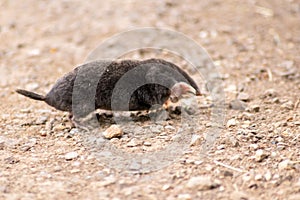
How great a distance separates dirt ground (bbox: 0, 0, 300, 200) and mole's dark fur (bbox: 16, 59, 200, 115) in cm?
22

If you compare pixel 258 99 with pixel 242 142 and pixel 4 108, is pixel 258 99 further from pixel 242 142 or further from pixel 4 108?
pixel 4 108

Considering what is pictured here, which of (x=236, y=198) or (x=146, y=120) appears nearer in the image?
(x=236, y=198)

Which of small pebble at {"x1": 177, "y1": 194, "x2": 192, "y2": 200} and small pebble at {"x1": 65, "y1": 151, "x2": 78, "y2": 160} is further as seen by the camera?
small pebble at {"x1": 65, "y1": 151, "x2": 78, "y2": 160}

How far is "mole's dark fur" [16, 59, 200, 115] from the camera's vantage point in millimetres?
3918

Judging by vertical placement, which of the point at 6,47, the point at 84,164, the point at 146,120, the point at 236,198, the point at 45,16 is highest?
the point at 45,16

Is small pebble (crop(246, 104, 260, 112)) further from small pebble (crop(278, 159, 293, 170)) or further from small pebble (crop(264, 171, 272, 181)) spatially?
small pebble (crop(264, 171, 272, 181))

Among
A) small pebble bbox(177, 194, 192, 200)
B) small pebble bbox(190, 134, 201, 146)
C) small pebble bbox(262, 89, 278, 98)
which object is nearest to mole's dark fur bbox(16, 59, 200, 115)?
small pebble bbox(190, 134, 201, 146)

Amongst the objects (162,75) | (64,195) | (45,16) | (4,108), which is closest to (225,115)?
(162,75)

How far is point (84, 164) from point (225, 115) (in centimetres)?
148

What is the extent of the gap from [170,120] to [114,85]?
0.62 metres

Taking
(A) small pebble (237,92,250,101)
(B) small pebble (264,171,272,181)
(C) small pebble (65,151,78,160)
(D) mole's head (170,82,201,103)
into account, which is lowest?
(B) small pebble (264,171,272,181)

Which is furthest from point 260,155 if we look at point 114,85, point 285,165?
point 114,85

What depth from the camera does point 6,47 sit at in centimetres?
607

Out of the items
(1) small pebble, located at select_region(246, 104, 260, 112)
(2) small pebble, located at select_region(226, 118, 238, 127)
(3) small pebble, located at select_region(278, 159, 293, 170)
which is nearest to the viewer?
(3) small pebble, located at select_region(278, 159, 293, 170)
